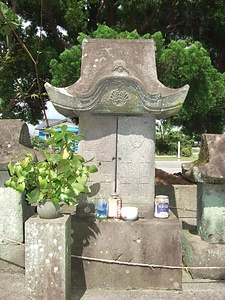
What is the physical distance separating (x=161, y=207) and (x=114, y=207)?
1.46 ft

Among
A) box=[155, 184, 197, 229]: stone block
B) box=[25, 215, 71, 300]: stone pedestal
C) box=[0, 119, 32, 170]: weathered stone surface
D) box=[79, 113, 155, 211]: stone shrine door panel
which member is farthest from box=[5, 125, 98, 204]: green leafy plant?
box=[155, 184, 197, 229]: stone block

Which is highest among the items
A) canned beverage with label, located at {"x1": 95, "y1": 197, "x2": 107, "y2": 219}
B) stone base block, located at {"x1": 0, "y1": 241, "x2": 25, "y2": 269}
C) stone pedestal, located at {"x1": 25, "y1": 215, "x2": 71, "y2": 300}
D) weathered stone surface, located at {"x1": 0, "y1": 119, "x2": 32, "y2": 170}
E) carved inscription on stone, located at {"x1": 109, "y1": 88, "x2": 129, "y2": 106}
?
carved inscription on stone, located at {"x1": 109, "y1": 88, "x2": 129, "y2": 106}

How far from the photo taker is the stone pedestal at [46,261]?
260cm

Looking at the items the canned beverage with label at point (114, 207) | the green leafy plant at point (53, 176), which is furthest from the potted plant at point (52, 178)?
the canned beverage with label at point (114, 207)

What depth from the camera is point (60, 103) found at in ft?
9.96

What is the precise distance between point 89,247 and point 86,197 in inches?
18.4

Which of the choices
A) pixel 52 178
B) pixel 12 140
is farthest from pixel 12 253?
pixel 52 178

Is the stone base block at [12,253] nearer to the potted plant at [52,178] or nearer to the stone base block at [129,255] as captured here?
the stone base block at [129,255]

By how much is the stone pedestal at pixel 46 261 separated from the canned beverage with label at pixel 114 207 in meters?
0.64

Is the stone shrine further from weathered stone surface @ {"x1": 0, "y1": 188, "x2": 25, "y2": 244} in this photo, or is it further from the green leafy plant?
weathered stone surface @ {"x1": 0, "y1": 188, "x2": 25, "y2": 244}

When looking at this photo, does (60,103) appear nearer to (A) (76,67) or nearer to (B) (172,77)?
(A) (76,67)

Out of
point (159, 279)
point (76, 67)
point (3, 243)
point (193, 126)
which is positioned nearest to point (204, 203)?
point (159, 279)

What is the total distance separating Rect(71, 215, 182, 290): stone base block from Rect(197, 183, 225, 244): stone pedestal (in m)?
0.54

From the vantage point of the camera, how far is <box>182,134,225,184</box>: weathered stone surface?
3.15m
